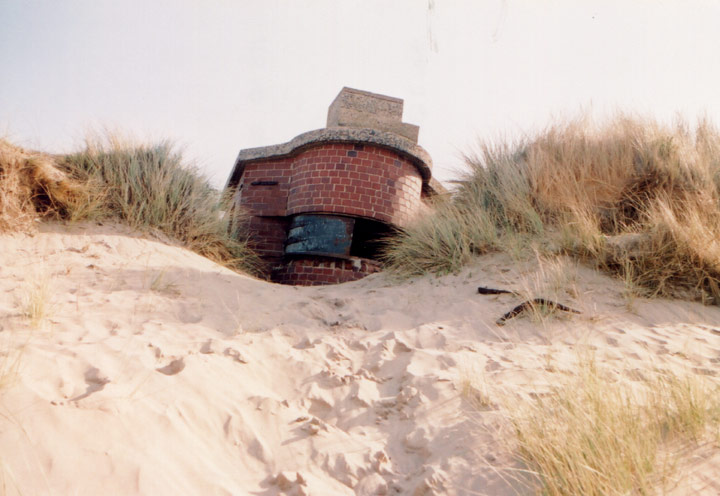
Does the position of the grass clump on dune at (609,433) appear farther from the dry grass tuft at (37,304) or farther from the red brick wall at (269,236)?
the red brick wall at (269,236)

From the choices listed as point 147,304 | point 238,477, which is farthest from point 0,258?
point 238,477

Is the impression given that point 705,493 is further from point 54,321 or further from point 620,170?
point 620,170

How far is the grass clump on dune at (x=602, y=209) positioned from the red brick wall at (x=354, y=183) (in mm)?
424

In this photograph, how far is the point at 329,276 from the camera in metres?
5.71

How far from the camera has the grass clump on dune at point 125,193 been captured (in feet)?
15.1

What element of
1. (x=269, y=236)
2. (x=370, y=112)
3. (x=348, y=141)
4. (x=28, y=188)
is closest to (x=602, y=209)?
(x=348, y=141)

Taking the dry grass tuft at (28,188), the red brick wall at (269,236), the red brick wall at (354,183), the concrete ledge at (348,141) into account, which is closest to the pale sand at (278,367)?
the dry grass tuft at (28,188)

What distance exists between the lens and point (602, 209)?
5.30 m

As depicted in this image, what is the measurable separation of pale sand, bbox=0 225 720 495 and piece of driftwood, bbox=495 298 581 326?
3.0 inches

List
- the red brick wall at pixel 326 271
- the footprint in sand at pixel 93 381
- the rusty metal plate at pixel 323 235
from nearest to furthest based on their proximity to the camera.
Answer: the footprint in sand at pixel 93 381 → the red brick wall at pixel 326 271 → the rusty metal plate at pixel 323 235

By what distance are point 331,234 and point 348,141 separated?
1044 mm

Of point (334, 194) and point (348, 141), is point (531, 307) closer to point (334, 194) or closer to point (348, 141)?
point (334, 194)

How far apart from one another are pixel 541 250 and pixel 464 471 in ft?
9.74

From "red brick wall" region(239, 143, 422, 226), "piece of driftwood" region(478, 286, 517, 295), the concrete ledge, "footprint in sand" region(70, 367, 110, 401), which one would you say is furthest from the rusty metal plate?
"footprint in sand" region(70, 367, 110, 401)
